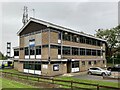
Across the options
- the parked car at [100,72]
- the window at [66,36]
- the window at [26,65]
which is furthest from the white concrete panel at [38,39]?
the parked car at [100,72]

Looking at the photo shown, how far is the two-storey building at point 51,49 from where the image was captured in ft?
95.2

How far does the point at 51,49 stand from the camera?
94.9ft

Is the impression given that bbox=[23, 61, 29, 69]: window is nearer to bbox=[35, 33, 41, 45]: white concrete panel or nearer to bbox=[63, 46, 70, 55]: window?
bbox=[35, 33, 41, 45]: white concrete panel

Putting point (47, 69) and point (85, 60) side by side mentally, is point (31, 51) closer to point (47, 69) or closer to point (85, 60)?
point (47, 69)

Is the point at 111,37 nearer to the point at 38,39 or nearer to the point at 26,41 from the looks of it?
the point at 26,41

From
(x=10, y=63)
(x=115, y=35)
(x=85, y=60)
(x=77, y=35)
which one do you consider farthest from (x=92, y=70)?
(x=115, y=35)

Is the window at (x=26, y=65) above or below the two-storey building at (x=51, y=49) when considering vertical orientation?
below

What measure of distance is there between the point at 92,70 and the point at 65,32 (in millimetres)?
8688

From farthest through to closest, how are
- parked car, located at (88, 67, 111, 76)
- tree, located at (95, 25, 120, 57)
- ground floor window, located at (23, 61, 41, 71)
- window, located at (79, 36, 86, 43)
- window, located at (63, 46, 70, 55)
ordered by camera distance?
tree, located at (95, 25, 120, 57), window, located at (79, 36, 86, 43), window, located at (63, 46, 70, 55), ground floor window, located at (23, 61, 41, 71), parked car, located at (88, 67, 111, 76)

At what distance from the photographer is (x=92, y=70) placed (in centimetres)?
3238

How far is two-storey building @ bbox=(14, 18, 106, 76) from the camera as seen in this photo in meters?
29.0

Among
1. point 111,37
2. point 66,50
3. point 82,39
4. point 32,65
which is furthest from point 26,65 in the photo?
point 111,37

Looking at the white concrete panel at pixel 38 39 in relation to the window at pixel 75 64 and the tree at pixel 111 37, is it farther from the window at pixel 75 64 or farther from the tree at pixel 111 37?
the tree at pixel 111 37

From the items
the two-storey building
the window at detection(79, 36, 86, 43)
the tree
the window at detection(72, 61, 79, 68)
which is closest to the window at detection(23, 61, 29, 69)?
the two-storey building
